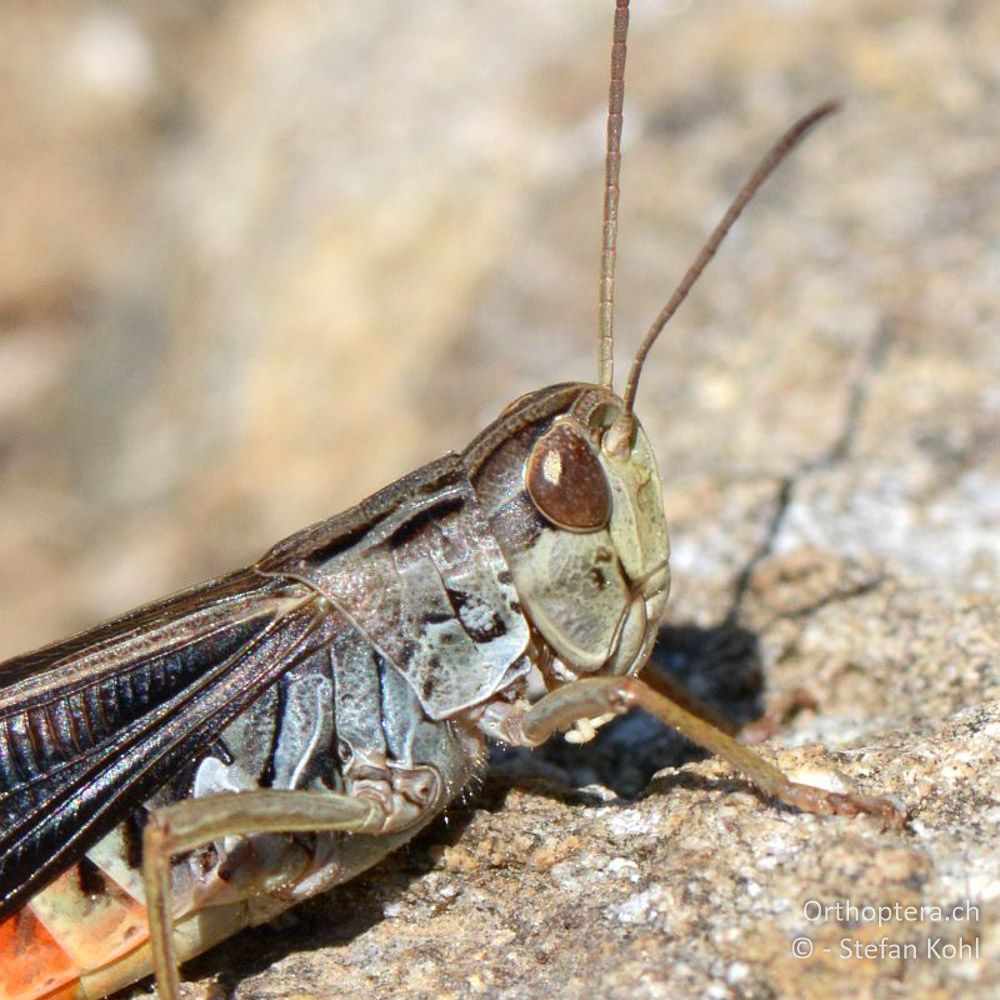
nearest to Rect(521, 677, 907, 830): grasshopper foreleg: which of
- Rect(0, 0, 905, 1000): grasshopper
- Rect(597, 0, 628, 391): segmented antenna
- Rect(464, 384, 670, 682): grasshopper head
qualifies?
Rect(0, 0, 905, 1000): grasshopper

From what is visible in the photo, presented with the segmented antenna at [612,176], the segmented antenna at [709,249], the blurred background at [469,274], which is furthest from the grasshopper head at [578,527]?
the blurred background at [469,274]

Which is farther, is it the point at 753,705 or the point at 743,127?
the point at 743,127

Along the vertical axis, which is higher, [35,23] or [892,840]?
[35,23]

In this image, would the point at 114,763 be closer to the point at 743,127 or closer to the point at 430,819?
the point at 430,819

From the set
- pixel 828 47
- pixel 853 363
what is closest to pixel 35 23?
pixel 828 47

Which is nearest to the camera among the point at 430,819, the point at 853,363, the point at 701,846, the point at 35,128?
the point at 701,846

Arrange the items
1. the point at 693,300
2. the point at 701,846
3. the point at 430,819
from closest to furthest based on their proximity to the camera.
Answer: the point at 701,846
the point at 430,819
the point at 693,300

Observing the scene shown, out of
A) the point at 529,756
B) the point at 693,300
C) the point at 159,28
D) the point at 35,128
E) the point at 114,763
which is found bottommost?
the point at 529,756
